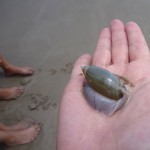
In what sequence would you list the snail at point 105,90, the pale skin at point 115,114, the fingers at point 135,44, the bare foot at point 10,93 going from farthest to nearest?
the bare foot at point 10,93, the fingers at point 135,44, the snail at point 105,90, the pale skin at point 115,114

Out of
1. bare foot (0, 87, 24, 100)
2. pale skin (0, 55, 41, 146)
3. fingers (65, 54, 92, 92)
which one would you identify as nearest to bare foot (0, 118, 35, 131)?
pale skin (0, 55, 41, 146)

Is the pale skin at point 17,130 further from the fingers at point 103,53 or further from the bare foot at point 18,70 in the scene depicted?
the fingers at point 103,53

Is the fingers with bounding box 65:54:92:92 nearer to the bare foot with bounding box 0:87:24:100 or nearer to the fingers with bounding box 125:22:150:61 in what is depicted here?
the fingers with bounding box 125:22:150:61

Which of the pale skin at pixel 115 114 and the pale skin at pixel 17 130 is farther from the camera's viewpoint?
the pale skin at pixel 17 130

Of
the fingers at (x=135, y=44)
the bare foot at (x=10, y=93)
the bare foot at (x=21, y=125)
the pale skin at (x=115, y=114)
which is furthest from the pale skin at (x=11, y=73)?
the fingers at (x=135, y=44)

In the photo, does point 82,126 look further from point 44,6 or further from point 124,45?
point 44,6

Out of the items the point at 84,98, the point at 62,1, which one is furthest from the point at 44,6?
the point at 84,98

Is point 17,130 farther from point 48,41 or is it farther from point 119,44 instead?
point 48,41
